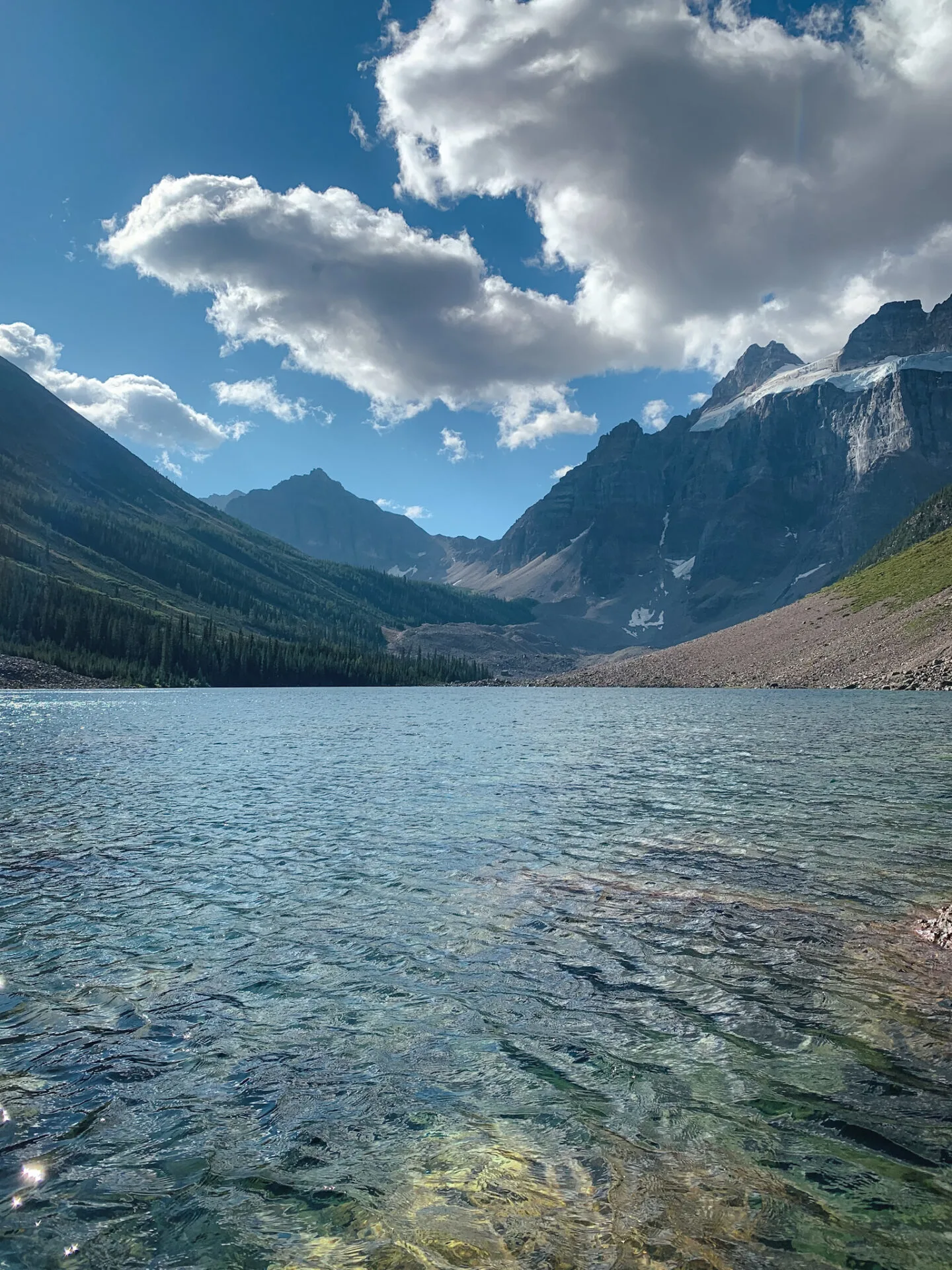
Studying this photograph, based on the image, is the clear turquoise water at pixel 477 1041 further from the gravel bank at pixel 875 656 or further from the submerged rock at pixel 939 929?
the gravel bank at pixel 875 656

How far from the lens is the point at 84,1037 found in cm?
1255

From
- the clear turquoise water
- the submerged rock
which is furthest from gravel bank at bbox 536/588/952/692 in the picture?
the submerged rock

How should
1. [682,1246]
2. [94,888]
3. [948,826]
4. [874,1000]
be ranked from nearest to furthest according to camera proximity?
[682,1246]
[874,1000]
[94,888]
[948,826]

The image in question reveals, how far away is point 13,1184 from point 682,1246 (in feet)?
25.1

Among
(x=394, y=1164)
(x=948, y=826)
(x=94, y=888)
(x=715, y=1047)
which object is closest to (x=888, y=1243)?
(x=715, y=1047)

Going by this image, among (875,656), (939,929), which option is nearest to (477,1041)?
(939,929)

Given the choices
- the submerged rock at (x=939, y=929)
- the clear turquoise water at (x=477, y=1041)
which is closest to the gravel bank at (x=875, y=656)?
the clear turquoise water at (x=477, y=1041)

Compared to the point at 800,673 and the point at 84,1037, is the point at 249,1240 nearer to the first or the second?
the point at 84,1037

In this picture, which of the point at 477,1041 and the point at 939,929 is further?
the point at 939,929

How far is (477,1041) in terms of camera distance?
1258 cm

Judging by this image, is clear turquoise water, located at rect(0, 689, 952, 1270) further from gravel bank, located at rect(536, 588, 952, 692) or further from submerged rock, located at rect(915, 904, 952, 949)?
gravel bank, located at rect(536, 588, 952, 692)

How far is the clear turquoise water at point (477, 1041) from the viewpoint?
8148mm

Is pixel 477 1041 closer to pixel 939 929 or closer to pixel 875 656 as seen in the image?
pixel 939 929

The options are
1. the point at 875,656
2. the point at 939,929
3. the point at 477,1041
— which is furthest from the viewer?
the point at 875,656
